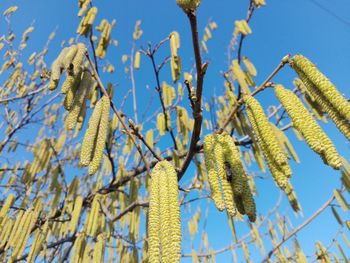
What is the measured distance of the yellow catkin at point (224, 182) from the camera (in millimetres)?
808

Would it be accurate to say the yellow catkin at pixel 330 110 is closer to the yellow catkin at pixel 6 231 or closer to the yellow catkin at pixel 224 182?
the yellow catkin at pixel 224 182

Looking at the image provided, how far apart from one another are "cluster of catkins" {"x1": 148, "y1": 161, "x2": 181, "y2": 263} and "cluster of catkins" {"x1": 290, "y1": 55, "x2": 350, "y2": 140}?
0.44 meters

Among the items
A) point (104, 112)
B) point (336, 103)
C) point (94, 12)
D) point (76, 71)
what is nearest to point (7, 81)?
point (94, 12)

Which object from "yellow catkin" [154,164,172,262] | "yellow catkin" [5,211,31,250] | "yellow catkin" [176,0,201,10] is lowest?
"yellow catkin" [154,164,172,262]

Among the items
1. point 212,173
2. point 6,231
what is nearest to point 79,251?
point 6,231

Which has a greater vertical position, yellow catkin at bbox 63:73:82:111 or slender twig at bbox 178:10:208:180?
yellow catkin at bbox 63:73:82:111

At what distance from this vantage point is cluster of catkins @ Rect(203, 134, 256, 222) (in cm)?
86

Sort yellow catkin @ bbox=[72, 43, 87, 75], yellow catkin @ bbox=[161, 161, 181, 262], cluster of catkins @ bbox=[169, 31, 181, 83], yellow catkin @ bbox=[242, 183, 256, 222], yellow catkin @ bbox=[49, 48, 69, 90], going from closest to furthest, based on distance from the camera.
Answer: yellow catkin @ bbox=[161, 161, 181, 262] < yellow catkin @ bbox=[242, 183, 256, 222] < yellow catkin @ bbox=[49, 48, 69, 90] < yellow catkin @ bbox=[72, 43, 87, 75] < cluster of catkins @ bbox=[169, 31, 181, 83]

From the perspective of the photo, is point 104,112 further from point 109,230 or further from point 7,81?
point 7,81

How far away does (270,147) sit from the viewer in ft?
2.83

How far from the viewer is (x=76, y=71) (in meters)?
1.32

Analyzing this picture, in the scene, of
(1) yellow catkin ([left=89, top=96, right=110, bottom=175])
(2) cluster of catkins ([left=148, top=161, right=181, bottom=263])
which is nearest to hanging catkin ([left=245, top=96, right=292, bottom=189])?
(2) cluster of catkins ([left=148, top=161, right=181, bottom=263])

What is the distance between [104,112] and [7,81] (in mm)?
2237

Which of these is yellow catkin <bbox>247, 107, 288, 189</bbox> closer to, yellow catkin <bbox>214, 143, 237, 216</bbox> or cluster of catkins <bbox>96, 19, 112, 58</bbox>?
yellow catkin <bbox>214, 143, 237, 216</bbox>
